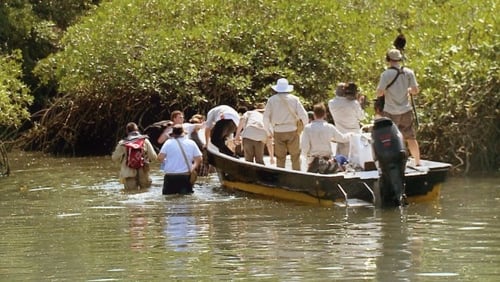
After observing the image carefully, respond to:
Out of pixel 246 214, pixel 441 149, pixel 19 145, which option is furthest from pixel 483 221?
pixel 19 145

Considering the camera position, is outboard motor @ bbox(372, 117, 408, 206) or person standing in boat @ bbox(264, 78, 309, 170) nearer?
outboard motor @ bbox(372, 117, 408, 206)

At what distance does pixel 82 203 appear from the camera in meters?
17.7

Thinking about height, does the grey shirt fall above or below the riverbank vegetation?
below

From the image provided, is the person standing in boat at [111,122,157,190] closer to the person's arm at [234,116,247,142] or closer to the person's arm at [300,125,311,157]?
the person's arm at [234,116,247,142]

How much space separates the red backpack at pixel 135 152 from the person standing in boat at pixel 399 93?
382 cm

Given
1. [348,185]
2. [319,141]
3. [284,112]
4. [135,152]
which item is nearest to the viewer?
[348,185]

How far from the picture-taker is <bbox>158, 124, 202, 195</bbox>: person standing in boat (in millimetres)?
17594

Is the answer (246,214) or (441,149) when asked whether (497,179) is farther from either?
(246,214)

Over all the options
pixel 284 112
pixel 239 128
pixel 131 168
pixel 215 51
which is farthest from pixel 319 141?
pixel 215 51

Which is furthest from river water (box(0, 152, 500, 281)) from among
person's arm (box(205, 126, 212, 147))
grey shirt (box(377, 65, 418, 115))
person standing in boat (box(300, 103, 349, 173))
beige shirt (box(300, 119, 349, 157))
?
grey shirt (box(377, 65, 418, 115))

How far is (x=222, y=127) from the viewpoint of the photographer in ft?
63.8

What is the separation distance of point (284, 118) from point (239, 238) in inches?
167

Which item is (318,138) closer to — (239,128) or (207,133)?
(239,128)

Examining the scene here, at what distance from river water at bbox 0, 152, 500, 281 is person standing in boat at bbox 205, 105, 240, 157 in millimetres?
732
